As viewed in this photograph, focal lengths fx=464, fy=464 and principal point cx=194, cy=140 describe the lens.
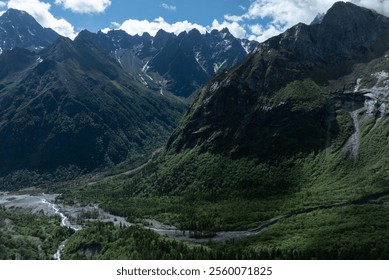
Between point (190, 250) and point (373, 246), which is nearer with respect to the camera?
point (373, 246)

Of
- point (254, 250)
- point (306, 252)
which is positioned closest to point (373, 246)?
point (306, 252)

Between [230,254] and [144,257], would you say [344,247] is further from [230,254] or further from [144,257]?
[144,257]

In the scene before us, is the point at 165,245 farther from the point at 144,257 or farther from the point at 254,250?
the point at 254,250
